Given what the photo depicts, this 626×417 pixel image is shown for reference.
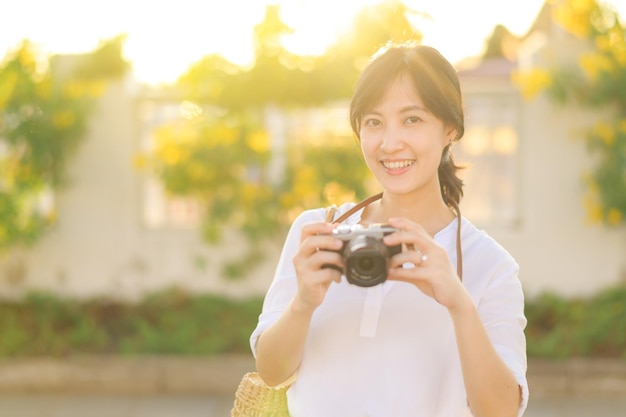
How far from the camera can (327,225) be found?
2.03 meters

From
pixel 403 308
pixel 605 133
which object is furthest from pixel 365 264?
pixel 605 133

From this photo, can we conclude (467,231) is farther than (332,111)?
No

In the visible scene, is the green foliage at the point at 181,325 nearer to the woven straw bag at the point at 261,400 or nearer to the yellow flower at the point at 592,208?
the yellow flower at the point at 592,208

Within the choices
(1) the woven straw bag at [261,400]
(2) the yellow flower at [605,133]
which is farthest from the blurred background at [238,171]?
(1) the woven straw bag at [261,400]

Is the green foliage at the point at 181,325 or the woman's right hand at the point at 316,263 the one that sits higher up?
the green foliage at the point at 181,325

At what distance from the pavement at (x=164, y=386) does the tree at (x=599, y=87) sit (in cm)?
131

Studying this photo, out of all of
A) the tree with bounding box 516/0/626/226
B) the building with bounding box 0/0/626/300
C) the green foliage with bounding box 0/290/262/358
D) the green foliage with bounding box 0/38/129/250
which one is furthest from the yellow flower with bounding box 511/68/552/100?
the green foliage with bounding box 0/38/129/250

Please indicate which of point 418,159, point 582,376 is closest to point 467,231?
point 418,159

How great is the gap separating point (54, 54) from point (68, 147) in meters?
0.69

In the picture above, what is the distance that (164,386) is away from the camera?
626cm

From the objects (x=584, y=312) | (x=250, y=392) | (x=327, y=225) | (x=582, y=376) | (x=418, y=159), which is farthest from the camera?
(x=584, y=312)

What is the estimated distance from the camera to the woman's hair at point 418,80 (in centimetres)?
218

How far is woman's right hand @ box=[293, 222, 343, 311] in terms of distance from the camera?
2000 millimetres

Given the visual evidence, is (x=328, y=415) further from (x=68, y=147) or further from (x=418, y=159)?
(x=68, y=147)
